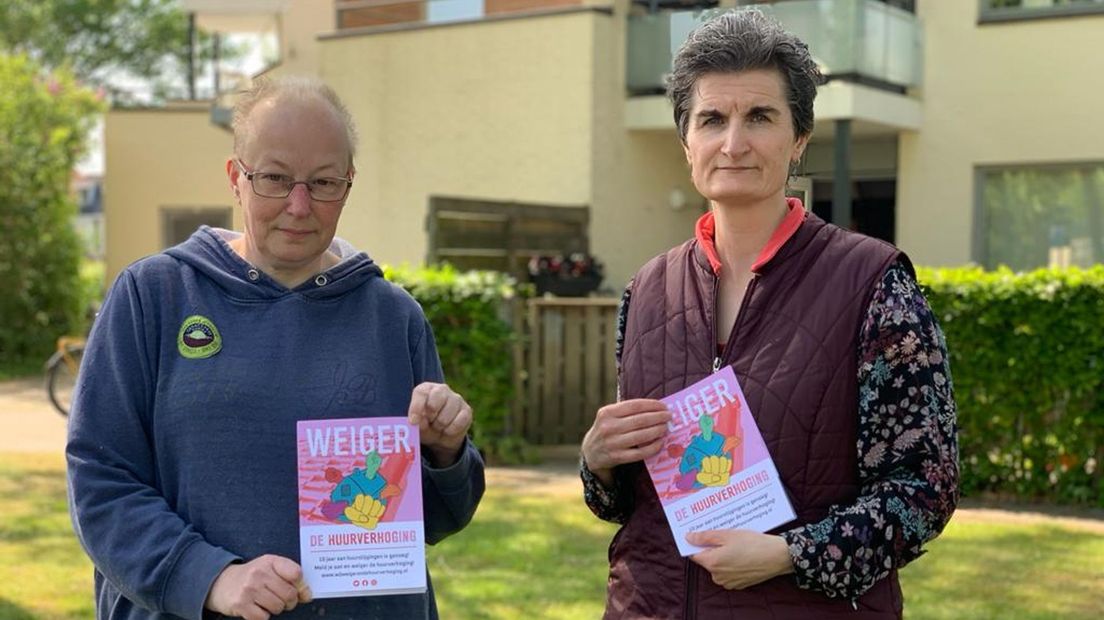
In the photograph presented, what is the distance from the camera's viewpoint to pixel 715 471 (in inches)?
97.3

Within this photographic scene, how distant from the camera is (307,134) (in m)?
2.52

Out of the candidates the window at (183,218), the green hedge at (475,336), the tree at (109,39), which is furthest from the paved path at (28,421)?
the tree at (109,39)

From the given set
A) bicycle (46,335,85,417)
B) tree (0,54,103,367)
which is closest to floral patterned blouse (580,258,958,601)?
bicycle (46,335,85,417)

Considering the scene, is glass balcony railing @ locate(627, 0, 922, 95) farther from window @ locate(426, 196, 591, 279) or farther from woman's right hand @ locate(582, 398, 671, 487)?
woman's right hand @ locate(582, 398, 671, 487)

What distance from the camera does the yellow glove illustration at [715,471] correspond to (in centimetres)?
246

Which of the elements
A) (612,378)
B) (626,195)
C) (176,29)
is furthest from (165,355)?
(176,29)

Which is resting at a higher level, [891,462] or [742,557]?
[891,462]

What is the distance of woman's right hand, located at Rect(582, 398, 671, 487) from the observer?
2.47 m

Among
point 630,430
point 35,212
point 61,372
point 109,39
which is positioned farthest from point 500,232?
point 109,39

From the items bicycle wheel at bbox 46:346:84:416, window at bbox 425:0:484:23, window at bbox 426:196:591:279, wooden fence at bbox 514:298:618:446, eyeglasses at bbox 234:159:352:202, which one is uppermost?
window at bbox 425:0:484:23

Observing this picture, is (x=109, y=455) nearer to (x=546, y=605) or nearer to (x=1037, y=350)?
(x=546, y=605)

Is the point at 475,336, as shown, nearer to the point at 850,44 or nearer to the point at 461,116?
the point at 850,44

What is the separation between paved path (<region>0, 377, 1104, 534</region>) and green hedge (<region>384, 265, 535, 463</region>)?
461mm

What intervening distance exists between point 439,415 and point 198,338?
0.48 meters
